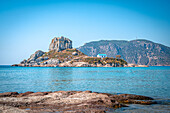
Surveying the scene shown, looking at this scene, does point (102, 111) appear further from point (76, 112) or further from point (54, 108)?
point (54, 108)

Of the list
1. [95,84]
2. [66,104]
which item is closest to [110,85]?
[95,84]

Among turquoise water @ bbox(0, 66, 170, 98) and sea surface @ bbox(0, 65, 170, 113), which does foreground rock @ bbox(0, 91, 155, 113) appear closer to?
sea surface @ bbox(0, 65, 170, 113)

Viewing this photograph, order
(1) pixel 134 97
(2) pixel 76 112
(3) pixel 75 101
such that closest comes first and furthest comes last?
1. (2) pixel 76 112
2. (3) pixel 75 101
3. (1) pixel 134 97

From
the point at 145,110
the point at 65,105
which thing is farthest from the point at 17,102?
the point at 145,110

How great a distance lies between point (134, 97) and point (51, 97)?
42.7 feet

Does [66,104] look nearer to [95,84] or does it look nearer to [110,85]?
[110,85]

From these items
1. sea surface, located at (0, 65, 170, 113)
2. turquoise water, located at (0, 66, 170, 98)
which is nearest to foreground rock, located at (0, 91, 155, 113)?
sea surface, located at (0, 65, 170, 113)

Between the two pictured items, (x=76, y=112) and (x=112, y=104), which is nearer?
(x=76, y=112)

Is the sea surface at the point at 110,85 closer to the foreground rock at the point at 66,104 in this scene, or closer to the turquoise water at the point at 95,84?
the turquoise water at the point at 95,84

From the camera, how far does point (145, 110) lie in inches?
777

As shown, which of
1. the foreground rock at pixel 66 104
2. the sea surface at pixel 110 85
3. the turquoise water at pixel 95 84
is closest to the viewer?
the foreground rock at pixel 66 104

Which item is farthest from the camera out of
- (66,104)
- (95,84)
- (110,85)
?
(95,84)

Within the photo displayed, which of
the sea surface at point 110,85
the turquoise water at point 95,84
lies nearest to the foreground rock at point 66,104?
the sea surface at point 110,85

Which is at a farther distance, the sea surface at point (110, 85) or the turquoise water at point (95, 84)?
the turquoise water at point (95, 84)
